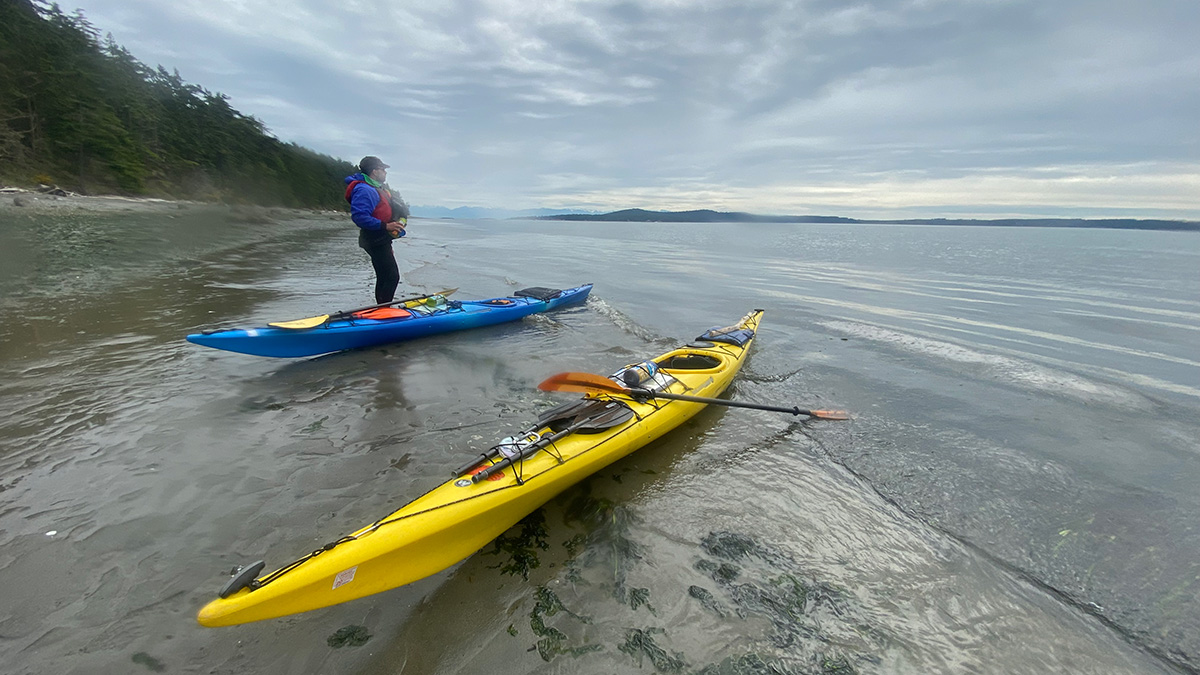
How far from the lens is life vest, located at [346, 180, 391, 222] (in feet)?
25.7

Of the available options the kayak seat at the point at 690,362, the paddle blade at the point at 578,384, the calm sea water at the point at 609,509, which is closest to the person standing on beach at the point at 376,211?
the calm sea water at the point at 609,509

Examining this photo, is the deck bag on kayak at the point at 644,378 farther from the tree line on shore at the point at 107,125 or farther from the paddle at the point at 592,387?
the tree line on shore at the point at 107,125

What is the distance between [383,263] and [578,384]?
549 cm

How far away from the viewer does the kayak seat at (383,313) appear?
7926mm

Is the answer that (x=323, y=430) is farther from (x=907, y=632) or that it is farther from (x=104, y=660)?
(x=907, y=632)

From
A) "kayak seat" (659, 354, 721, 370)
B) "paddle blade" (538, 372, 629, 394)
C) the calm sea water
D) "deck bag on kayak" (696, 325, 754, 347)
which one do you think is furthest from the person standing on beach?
"deck bag on kayak" (696, 325, 754, 347)

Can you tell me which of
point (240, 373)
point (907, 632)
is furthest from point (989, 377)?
point (240, 373)

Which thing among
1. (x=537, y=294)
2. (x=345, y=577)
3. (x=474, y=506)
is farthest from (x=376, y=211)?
(x=345, y=577)

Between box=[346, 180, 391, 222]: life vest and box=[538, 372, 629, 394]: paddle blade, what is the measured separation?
16.7ft

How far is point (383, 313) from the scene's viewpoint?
8203mm

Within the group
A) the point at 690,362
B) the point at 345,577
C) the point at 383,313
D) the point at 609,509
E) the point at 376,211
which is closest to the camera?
the point at 345,577

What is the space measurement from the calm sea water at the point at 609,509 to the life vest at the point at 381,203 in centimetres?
233

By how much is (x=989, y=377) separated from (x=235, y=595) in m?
10.9

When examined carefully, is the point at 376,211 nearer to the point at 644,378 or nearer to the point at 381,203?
the point at 381,203
